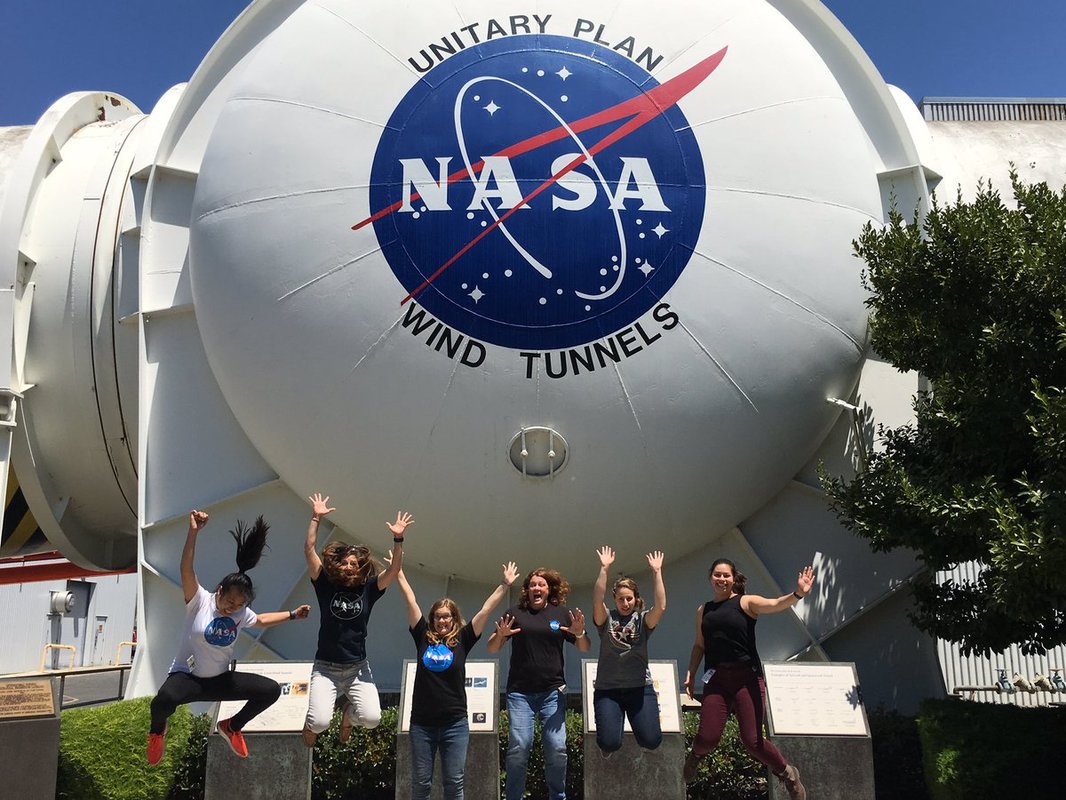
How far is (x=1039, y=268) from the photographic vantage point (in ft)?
25.5

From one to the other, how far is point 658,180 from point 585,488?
9.24 ft

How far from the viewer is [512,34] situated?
9.35 metres

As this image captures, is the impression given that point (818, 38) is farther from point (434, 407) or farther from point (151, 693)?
point (151, 693)

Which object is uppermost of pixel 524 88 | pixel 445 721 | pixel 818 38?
pixel 818 38

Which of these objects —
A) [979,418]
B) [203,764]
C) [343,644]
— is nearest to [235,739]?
[343,644]

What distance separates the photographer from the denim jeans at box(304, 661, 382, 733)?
666cm

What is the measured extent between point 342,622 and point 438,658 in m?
0.69

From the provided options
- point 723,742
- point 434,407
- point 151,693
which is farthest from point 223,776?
point 723,742

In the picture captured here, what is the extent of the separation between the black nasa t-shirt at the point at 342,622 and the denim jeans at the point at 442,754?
0.65 m

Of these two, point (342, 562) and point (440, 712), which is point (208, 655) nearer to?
point (342, 562)

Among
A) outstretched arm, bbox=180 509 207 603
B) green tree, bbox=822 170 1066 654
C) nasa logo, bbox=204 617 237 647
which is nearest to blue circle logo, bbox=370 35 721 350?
green tree, bbox=822 170 1066 654

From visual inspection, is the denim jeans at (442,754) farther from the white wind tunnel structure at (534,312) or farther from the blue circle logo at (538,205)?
the blue circle logo at (538,205)

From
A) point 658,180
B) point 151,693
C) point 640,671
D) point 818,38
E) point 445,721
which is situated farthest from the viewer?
point 818,38

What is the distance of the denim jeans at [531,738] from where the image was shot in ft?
22.4
